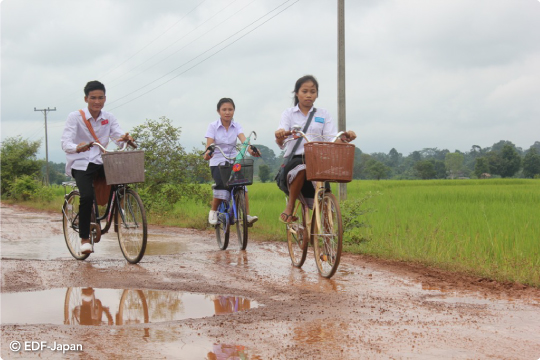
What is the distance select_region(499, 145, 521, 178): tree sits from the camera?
69625 mm

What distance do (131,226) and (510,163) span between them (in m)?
70.5

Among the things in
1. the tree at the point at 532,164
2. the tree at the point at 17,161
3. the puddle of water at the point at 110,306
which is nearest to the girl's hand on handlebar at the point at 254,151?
the puddle of water at the point at 110,306

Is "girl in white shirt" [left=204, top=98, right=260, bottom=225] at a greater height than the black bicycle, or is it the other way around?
"girl in white shirt" [left=204, top=98, right=260, bottom=225]

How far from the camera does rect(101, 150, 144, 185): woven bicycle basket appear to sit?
6477 mm

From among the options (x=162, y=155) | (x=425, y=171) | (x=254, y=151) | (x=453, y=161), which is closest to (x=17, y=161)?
(x=162, y=155)

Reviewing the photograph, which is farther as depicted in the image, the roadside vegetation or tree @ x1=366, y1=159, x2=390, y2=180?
tree @ x1=366, y1=159, x2=390, y2=180

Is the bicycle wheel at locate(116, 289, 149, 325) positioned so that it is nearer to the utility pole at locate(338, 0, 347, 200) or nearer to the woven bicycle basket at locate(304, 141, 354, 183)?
the woven bicycle basket at locate(304, 141, 354, 183)

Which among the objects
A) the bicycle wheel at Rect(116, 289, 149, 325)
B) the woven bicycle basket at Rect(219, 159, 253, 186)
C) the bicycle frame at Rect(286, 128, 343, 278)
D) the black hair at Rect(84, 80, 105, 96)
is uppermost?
the black hair at Rect(84, 80, 105, 96)

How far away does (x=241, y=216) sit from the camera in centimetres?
797

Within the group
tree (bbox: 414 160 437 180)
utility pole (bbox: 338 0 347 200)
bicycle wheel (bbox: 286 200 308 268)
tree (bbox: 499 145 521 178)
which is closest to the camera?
bicycle wheel (bbox: 286 200 308 268)

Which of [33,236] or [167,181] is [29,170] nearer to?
[167,181]

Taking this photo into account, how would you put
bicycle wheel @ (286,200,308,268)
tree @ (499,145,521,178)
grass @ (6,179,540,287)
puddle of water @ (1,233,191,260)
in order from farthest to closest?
tree @ (499,145,521,178) < puddle of water @ (1,233,191,260) < bicycle wheel @ (286,200,308,268) < grass @ (6,179,540,287)

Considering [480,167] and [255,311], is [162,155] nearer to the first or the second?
[255,311]

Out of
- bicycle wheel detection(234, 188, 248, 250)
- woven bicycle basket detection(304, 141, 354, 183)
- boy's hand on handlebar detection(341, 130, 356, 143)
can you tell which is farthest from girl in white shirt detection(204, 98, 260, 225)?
woven bicycle basket detection(304, 141, 354, 183)
